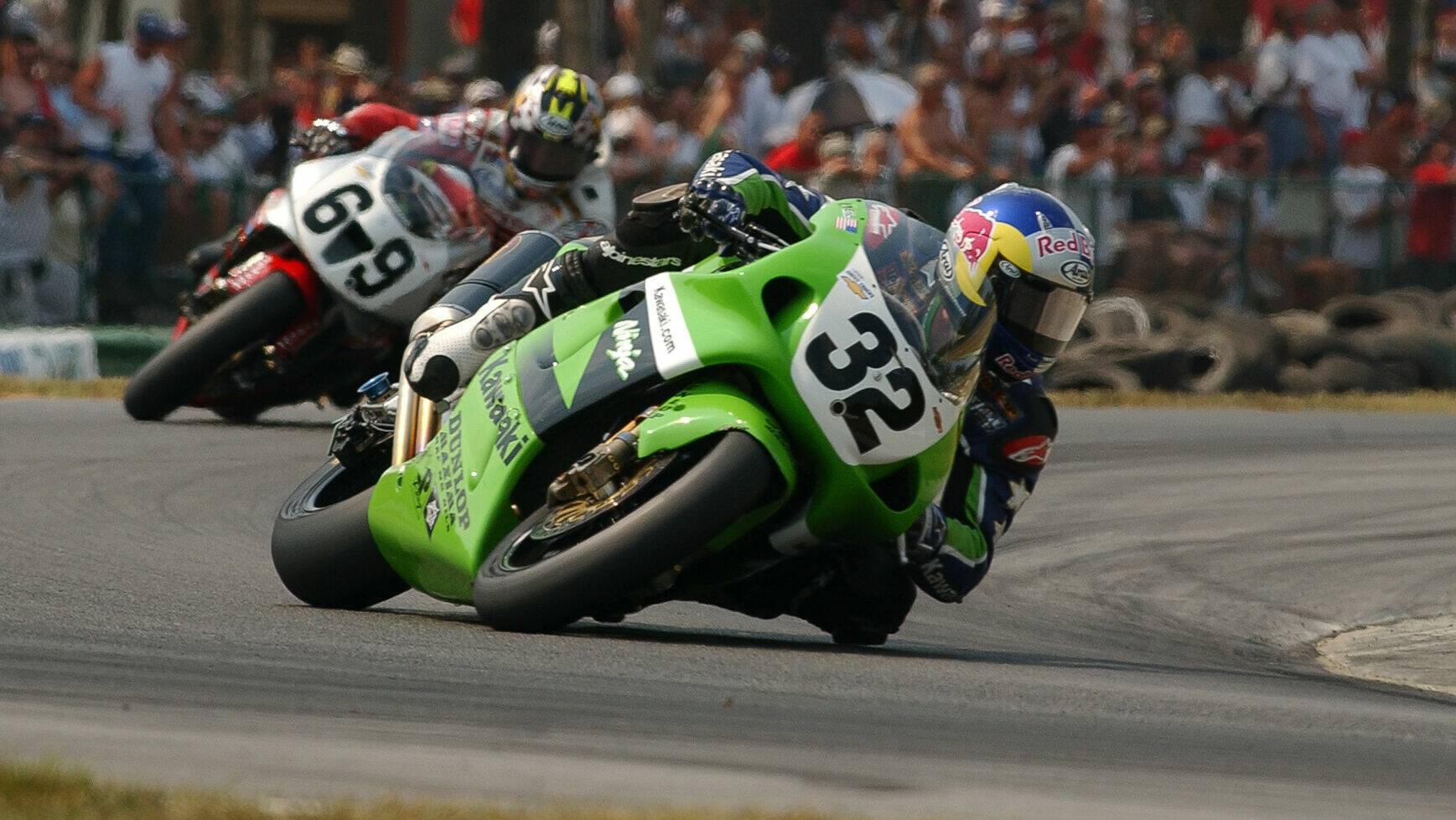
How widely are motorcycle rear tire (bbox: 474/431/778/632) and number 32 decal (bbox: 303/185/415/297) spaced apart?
5.26 m

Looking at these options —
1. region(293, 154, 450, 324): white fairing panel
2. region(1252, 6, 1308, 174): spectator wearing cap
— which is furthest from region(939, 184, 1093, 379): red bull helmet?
region(1252, 6, 1308, 174): spectator wearing cap

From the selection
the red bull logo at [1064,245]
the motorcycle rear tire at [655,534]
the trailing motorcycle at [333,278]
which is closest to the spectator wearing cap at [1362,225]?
the trailing motorcycle at [333,278]

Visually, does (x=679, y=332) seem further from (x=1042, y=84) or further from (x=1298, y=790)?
(x=1042, y=84)

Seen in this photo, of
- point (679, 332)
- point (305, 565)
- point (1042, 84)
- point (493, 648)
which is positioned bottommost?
point (1042, 84)

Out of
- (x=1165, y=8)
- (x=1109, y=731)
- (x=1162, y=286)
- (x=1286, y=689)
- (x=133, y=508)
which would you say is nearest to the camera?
(x=1109, y=731)

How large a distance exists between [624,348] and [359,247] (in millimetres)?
Result: 5163

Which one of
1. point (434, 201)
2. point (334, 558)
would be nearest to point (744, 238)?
point (334, 558)

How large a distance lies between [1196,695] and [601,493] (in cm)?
140

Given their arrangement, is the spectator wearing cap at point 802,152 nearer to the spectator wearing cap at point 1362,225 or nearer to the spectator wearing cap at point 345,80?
the spectator wearing cap at point 345,80

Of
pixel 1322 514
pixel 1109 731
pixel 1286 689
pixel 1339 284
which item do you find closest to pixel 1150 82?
pixel 1339 284

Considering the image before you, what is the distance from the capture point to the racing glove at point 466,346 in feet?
18.2

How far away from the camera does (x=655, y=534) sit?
458cm

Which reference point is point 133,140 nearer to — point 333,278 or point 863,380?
point 333,278

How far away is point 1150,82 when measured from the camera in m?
16.3
